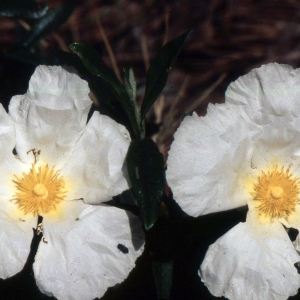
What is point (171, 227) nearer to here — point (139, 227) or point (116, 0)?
point (139, 227)

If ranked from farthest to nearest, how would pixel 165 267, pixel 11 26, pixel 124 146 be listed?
pixel 11 26
pixel 165 267
pixel 124 146

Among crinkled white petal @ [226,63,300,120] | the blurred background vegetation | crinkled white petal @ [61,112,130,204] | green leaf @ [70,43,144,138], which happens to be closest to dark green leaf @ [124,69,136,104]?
green leaf @ [70,43,144,138]

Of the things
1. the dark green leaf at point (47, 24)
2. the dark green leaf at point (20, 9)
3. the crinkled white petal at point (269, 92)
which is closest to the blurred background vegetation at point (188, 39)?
the dark green leaf at point (47, 24)

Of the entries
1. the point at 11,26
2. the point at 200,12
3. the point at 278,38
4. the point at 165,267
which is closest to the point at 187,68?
the point at 200,12

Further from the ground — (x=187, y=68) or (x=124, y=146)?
(x=187, y=68)

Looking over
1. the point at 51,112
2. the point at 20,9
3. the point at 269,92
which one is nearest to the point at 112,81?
the point at 51,112

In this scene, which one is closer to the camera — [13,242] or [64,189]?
[13,242]

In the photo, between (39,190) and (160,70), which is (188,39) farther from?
(39,190)
